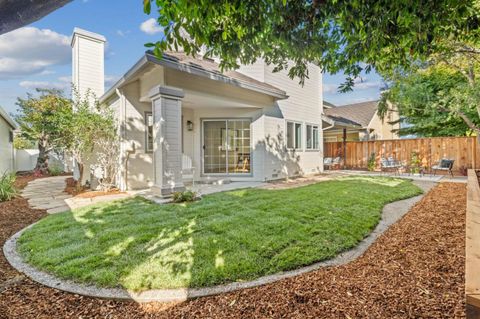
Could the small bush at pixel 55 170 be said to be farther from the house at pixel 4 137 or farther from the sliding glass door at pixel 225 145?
the sliding glass door at pixel 225 145

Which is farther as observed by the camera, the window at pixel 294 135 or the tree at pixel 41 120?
the tree at pixel 41 120

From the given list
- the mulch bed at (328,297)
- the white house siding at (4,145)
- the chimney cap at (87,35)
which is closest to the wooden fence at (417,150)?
the mulch bed at (328,297)

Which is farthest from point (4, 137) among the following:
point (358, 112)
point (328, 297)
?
point (358, 112)

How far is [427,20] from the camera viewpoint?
2.57m

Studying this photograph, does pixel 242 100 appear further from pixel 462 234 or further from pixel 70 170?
pixel 70 170

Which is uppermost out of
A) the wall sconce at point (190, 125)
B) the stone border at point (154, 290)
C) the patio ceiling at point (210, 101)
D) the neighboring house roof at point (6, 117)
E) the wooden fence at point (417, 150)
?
the neighboring house roof at point (6, 117)

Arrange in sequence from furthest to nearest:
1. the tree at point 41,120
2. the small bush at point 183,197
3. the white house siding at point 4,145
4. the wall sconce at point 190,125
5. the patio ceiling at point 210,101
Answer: the tree at point 41,120, the white house siding at point 4,145, the wall sconce at point 190,125, the patio ceiling at point 210,101, the small bush at point 183,197

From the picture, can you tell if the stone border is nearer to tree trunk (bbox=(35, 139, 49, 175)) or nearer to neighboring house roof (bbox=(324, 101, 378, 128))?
tree trunk (bbox=(35, 139, 49, 175))

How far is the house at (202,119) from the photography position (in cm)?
689

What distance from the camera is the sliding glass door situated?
10.4m

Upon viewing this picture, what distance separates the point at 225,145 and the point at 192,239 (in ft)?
22.3

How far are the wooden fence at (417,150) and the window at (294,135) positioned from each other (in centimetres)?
682

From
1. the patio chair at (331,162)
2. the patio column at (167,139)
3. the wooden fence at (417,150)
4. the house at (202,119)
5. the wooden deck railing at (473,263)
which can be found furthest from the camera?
the patio chair at (331,162)

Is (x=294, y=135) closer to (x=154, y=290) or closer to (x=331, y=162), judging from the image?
(x=331, y=162)
